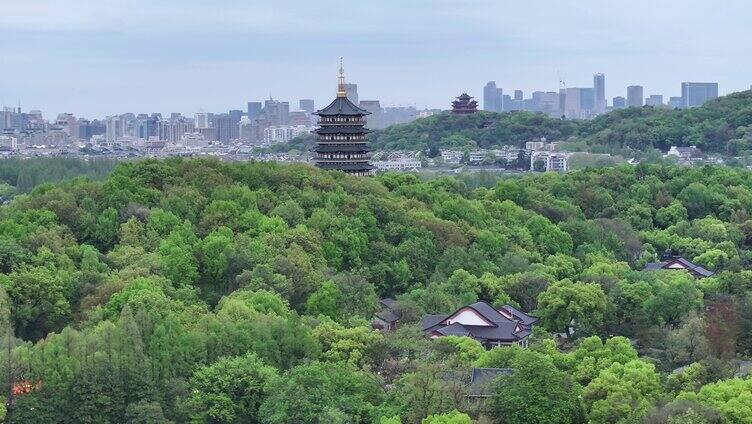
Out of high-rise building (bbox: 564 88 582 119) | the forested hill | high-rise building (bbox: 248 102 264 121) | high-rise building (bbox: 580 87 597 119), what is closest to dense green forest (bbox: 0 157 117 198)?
the forested hill

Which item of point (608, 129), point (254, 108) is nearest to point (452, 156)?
point (608, 129)

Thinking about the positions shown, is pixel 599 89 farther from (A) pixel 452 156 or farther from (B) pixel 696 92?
(A) pixel 452 156

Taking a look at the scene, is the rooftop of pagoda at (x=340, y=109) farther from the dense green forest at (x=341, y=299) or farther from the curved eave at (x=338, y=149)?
the dense green forest at (x=341, y=299)

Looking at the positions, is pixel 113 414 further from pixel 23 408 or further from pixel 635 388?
pixel 635 388

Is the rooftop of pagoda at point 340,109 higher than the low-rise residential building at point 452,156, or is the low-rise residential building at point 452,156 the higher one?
the rooftop of pagoda at point 340,109

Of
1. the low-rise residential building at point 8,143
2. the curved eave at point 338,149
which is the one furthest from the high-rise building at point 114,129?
the curved eave at point 338,149

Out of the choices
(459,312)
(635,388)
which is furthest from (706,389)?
Result: (459,312)

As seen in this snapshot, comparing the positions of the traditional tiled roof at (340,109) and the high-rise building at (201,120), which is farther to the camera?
the high-rise building at (201,120)
